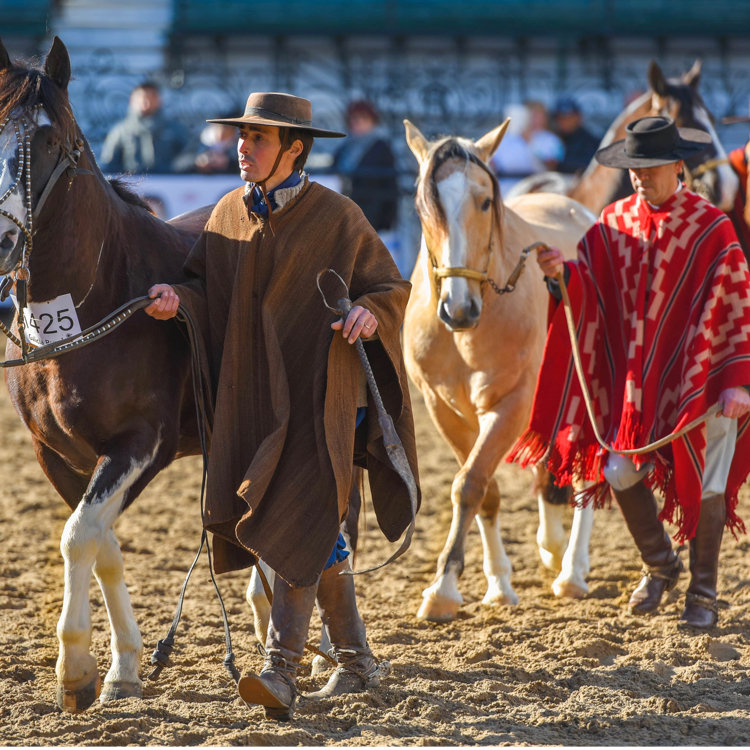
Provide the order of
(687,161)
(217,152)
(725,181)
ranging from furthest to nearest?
1. (217,152)
2. (687,161)
3. (725,181)

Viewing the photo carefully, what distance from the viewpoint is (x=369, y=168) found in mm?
12367

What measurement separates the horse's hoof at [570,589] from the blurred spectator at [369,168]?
722cm

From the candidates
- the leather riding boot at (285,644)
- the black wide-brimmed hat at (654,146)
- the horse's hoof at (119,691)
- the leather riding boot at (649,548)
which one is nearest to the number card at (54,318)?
the leather riding boot at (285,644)

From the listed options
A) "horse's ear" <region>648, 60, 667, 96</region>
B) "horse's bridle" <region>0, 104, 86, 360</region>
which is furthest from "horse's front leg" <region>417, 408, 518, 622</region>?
"horse's ear" <region>648, 60, 667, 96</region>

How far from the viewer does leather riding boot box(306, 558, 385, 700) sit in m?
4.18

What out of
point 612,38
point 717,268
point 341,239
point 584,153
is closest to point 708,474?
point 717,268

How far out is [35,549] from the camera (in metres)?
6.20

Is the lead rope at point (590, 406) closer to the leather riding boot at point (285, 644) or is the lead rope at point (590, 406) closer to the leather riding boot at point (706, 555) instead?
the leather riding boot at point (706, 555)

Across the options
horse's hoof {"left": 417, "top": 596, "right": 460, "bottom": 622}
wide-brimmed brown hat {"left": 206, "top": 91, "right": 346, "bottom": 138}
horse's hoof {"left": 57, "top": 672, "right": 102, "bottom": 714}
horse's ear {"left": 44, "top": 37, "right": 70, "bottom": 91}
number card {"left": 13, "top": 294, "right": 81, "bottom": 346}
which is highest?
horse's ear {"left": 44, "top": 37, "right": 70, "bottom": 91}

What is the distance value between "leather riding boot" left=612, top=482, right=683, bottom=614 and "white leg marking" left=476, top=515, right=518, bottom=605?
58 cm

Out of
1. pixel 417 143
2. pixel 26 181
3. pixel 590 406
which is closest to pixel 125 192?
pixel 26 181

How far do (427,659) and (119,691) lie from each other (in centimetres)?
121

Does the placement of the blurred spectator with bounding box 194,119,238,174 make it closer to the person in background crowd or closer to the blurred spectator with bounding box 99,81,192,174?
the blurred spectator with bounding box 99,81,192,174

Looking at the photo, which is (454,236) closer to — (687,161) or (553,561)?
(553,561)
